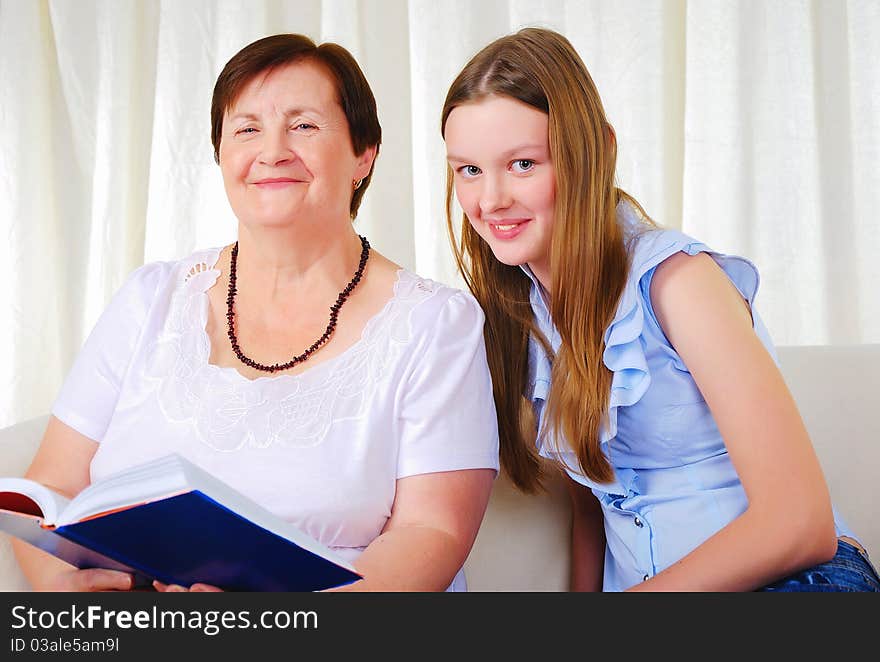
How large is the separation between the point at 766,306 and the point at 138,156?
1529 millimetres

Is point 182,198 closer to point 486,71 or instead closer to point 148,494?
point 486,71

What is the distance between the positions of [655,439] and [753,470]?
176 millimetres

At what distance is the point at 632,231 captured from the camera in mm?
1433

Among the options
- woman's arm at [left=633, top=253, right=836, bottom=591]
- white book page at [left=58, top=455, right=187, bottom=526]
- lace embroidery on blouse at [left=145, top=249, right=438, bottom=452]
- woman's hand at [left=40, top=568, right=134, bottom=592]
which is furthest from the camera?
lace embroidery on blouse at [left=145, top=249, right=438, bottom=452]

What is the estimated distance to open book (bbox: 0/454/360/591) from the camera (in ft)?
2.74

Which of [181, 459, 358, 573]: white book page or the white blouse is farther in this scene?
the white blouse

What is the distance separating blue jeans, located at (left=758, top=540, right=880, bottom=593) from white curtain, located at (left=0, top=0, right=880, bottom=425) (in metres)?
1.14

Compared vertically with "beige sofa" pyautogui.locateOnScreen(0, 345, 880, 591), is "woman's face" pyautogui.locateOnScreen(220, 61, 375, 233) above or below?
above

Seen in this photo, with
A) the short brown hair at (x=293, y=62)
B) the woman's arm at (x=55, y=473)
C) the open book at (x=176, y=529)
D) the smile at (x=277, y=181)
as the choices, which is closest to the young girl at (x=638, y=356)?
the short brown hair at (x=293, y=62)

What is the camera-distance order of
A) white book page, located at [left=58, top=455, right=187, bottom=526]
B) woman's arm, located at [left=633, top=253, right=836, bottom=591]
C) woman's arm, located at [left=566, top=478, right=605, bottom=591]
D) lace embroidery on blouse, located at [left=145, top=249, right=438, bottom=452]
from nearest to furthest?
white book page, located at [left=58, top=455, right=187, bottom=526] → woman's arm, located at [left=633, top=253, right=836, bottom=591] → lace embroidery on blouse, located at [left=145, top=249, right=438, bottom=452] → woman's arm, located at [left=566, top=478, right=605, bottom=591]

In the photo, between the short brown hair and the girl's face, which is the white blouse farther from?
the short brown hair

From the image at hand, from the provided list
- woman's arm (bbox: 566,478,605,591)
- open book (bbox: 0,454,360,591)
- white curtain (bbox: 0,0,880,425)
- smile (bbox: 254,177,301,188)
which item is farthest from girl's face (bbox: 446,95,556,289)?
white curtain (bbox: 0,0,880,425)

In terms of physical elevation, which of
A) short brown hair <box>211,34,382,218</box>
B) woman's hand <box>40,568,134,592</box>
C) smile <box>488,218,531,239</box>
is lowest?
woman's hand <box>40,568,134,592</box>

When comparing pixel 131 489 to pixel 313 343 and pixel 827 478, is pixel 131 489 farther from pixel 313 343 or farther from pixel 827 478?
pixel 827 478
